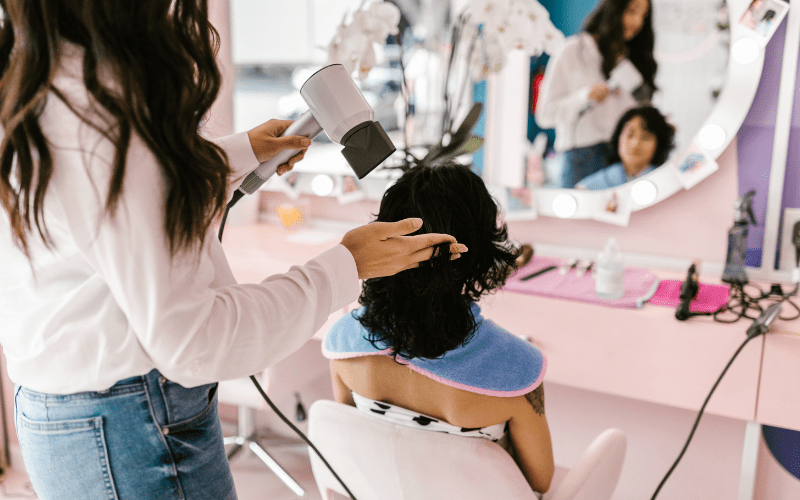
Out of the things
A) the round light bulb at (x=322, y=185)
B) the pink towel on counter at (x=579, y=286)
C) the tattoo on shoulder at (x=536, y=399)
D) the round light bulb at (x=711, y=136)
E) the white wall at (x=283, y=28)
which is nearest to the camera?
the tattoo on shoulder at (x=536, y=399)

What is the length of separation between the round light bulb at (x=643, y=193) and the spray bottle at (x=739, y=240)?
21 centimetres

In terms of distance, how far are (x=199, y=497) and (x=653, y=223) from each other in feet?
4.71

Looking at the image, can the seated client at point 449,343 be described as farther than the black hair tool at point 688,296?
No

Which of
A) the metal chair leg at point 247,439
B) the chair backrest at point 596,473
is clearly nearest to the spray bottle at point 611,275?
the chair backrest at point 596,473

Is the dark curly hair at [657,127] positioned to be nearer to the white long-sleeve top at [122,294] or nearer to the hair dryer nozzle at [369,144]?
the hair dryer nozzle at [369,144]

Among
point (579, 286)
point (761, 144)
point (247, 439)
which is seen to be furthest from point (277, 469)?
point (761, 144)

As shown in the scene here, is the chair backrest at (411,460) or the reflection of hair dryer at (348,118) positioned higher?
the reflection of hair dryer at (348,118)

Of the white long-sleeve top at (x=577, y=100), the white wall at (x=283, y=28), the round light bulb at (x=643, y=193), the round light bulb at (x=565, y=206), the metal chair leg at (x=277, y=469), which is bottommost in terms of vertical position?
the metal chair leg at (x=277, y=469)

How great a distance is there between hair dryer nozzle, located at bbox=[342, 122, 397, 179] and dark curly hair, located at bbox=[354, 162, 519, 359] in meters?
0.15

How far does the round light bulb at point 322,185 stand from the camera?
2191 millimetres

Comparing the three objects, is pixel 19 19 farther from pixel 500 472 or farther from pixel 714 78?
pixel 714 78

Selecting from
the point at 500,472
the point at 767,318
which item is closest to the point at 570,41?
the point at 767,318

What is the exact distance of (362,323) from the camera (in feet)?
3.43

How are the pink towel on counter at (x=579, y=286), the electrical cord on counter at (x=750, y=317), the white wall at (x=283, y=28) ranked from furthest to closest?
the white wall at (x=283, y=28) → the pink towel on counter at (x=579, y=286) → the electrical cord on counter at (x=750, y=317)
